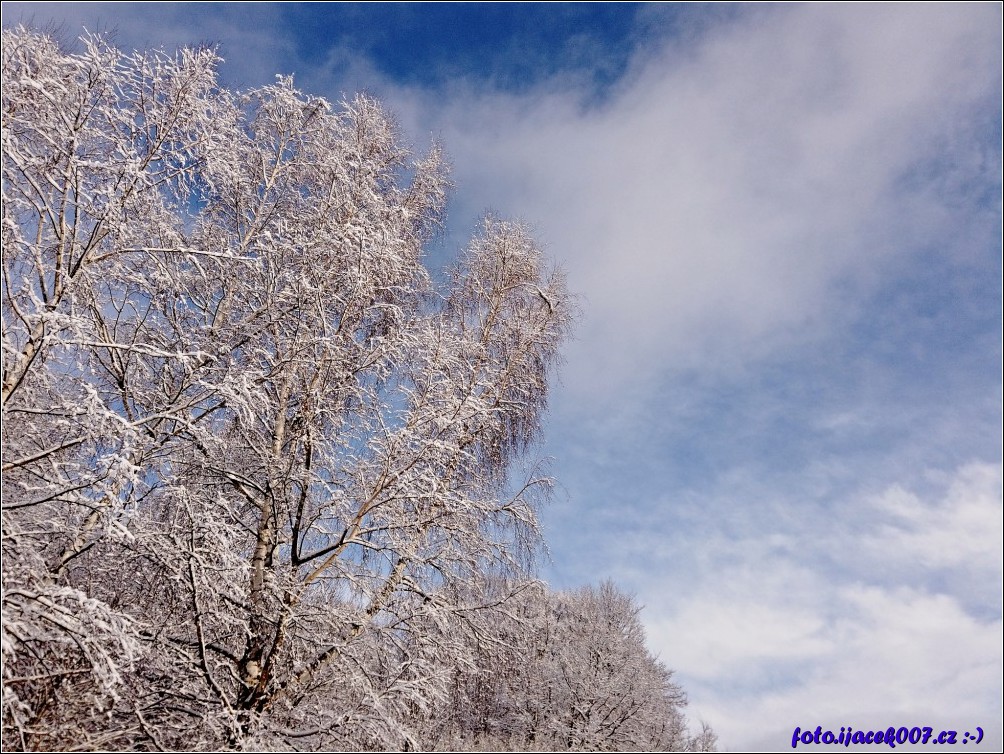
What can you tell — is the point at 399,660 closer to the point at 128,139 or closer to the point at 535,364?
the point at 535,364

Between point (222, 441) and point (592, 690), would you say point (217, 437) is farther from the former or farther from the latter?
point (592, 690)

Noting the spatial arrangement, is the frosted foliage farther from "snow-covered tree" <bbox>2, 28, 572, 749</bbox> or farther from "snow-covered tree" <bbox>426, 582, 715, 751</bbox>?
"snow-covered tree" <bbox>426, 582, 715, 751</bbox>

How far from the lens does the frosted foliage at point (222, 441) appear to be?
5.41 meters

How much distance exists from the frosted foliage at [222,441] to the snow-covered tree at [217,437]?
0.04 m

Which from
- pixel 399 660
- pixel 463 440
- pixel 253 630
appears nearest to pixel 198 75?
pixel 463 440

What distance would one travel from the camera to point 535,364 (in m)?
10.3

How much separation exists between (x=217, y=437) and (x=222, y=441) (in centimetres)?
9

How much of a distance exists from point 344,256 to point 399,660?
457 cm

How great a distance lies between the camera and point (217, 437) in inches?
240

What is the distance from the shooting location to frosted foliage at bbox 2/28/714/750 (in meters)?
5.41

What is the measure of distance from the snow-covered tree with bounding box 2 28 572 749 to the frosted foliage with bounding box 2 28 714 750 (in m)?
0.04

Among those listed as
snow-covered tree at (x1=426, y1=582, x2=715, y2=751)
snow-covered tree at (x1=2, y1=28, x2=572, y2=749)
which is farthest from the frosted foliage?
snow-covered tree at (x1=426, y1=582, x2=715, y2=751)

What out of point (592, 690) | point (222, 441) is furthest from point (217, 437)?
point (592, 690)

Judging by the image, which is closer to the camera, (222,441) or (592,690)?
(222,441)
